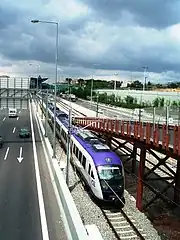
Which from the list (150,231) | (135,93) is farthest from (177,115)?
(135,93)

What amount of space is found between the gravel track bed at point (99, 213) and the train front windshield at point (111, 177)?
1708 millimetres

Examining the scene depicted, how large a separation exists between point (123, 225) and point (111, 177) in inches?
161

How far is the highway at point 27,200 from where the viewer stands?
1447 centimetres

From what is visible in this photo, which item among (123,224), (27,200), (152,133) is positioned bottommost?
(123,224)

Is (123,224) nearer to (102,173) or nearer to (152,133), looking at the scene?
(102,173)

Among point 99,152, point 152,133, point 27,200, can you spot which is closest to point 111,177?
point 99,152

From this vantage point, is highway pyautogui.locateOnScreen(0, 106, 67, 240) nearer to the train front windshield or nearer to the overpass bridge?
the train front windshield

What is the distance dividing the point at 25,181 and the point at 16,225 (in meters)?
10.00

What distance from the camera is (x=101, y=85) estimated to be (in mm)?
183500

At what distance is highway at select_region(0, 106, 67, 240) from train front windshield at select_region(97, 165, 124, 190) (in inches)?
141

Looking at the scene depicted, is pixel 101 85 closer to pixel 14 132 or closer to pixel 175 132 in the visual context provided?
pixel 14 132

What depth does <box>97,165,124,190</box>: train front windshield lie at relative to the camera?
83.7 feet

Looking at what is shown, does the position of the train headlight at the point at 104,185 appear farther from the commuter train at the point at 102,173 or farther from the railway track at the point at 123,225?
the railway track at the point at 123,225

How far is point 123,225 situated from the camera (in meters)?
22.5
